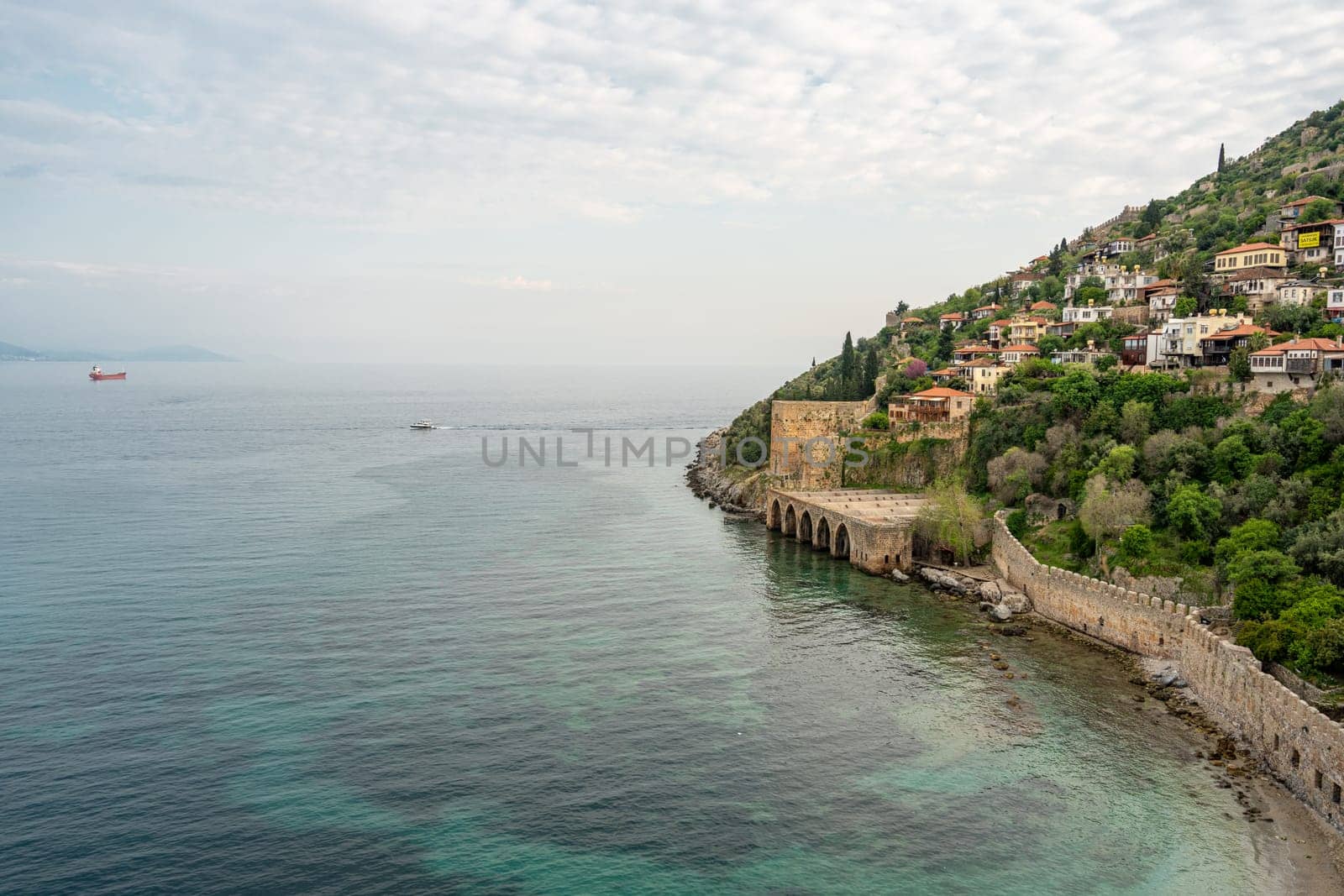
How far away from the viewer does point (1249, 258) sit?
75.2 m

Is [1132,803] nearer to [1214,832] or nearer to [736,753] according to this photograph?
[1214,832]

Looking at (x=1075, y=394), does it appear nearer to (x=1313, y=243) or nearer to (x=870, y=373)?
(x=1313, y=243)

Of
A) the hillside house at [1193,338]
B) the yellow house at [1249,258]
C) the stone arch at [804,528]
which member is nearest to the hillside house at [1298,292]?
the hillside house at [1193,338]

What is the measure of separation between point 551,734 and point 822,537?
38.6 meters

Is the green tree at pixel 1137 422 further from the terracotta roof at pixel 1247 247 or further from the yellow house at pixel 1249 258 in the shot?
the terracotta roof at pixel 1247 247

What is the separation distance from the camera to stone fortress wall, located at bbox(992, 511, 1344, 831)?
27.2 metres

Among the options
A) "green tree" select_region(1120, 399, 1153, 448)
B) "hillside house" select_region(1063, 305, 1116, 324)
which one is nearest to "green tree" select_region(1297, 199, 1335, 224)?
"hillside house" select_region(1063, 305, 1116, 324)

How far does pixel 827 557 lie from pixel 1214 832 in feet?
127

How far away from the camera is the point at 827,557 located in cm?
6525

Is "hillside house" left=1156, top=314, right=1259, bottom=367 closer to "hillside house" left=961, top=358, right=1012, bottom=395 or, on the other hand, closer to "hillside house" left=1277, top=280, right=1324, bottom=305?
"hillside house" left=1277, top=280, right=1324, bottom=305

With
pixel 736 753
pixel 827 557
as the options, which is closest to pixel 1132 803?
pixel 736 753

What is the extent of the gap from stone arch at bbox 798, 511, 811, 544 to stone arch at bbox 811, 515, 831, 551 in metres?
1.86

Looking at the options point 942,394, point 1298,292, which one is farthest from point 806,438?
point 1298,292

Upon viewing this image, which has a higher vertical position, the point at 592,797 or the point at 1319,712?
the point at 1319,712
